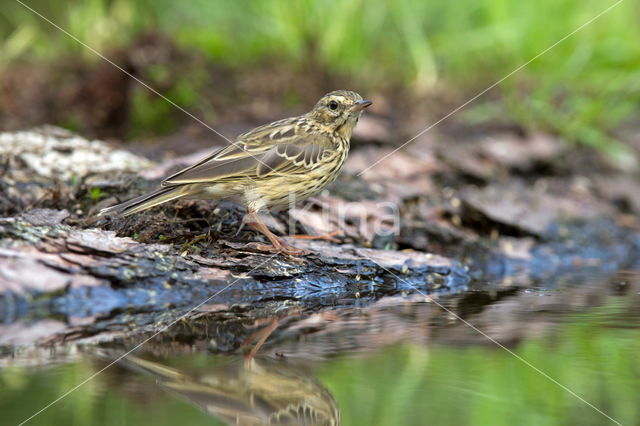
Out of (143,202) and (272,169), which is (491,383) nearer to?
(143,202)

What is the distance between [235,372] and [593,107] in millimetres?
6532

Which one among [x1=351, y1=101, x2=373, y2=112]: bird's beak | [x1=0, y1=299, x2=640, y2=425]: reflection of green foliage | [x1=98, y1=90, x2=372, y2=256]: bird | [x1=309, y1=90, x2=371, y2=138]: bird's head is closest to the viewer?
[x1=0, y1=299, x2=640, y2=425]: reflection of green foliage

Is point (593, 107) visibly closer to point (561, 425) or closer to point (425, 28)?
point (425, 28)

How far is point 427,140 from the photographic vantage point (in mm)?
8094

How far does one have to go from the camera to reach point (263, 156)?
528 cm

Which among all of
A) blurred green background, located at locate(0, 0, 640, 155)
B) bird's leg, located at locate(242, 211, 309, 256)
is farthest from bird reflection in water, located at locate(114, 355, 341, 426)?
blurred green background, located at locate(0, 0, 640, 155)

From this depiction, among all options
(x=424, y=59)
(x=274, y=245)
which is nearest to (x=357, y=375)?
(x=274, y=245)

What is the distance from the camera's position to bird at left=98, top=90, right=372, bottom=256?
15.8ft

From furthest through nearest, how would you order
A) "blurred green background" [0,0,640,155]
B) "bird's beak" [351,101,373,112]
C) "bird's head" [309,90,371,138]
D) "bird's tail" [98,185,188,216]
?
"blurred green background" [0,0,640,155] → "bird's head" [309,90,371,138] → "bird's beak" [351,101,373,112] → "bird's tail" [98,185,188,216]

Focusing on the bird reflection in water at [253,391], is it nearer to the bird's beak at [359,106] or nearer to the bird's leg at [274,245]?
the bird's leg at [274,245]

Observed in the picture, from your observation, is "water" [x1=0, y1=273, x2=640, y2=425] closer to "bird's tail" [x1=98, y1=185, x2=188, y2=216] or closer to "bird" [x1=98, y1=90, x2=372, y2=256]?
"bird's tail" [x1=98, y1=185, x2=188, y2=216]

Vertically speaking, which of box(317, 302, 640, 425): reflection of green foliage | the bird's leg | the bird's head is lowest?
box(317, 302, 640, 425): reflection of green foliage

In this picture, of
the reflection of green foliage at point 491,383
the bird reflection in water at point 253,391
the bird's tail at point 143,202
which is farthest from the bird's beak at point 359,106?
the bird reflection in water at point 253,391

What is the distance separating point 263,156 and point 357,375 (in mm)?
2645
